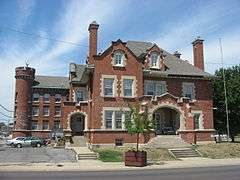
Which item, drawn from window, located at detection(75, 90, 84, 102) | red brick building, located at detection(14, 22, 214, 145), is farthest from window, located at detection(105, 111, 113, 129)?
window, located at detection(75, 90, 84, 102)

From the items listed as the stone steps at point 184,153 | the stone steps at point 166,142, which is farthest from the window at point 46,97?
the stone steps at point 184,153

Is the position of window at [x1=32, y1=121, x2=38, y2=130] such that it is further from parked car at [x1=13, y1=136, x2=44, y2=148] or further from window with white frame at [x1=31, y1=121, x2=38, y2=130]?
parked car at [x1=13, y1=136, x2=44, y2=148]

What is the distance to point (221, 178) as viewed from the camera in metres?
16.5

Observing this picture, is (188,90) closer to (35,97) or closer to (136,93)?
(136,93)

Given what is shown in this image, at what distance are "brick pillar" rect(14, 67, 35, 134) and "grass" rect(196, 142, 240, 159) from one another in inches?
1735

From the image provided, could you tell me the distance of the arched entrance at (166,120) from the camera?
122 feet

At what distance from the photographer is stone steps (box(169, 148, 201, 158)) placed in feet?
99.0

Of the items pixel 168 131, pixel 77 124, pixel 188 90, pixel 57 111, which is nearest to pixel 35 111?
pixel 57 111

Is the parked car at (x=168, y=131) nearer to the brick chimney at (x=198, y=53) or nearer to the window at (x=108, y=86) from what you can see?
the window at (x=108, y=86)

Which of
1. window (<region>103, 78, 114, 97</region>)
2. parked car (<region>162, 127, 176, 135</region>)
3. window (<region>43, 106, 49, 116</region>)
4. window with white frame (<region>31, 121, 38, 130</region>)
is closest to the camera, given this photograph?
window (<region>103, 78, 114, 97</region>)

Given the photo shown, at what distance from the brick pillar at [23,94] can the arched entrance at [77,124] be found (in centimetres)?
3025

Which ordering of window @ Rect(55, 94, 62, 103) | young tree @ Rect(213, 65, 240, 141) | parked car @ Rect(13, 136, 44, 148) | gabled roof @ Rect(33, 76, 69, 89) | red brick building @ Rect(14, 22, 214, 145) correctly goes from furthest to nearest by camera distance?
window @ Rect(55, 94, 62, 103), gabled roof @ Rect(33, 76, 69, 89), parked car @ Rect(13, 136, 44, 148), young tree @ Rect(213, 65, 240, 141), red brick building @ Rect(14, 22, 214, 145)

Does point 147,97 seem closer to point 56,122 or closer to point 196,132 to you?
point 196,132

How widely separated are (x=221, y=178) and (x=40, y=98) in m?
60.1
